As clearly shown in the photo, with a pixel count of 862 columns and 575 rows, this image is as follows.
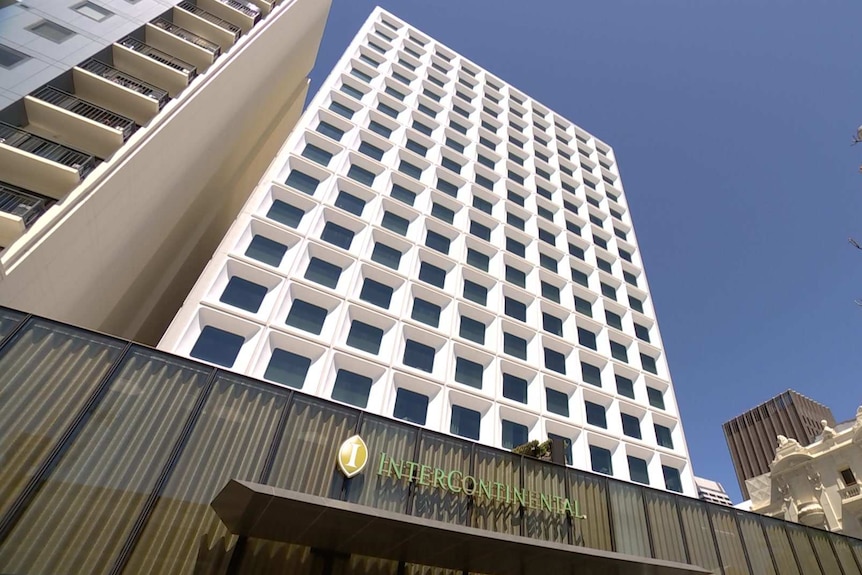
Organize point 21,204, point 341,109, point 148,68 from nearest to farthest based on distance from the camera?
point 21,204 → point 148,68 → point 341,109

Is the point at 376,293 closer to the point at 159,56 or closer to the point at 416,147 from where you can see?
the point at 416,147

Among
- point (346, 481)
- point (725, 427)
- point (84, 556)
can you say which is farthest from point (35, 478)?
point (725, 427)

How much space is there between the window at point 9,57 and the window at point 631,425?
108 ft

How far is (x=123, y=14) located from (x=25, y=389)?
22.7 metres

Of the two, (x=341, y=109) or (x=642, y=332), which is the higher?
(x=341, y=109)

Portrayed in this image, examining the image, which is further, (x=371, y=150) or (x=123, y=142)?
(x=371, y=150)

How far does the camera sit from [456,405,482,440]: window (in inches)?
843

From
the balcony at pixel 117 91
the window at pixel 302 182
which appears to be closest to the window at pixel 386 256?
the window at pixel 302 182

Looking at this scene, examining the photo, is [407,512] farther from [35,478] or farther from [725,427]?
[725,427]

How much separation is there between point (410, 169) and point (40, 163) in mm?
19839

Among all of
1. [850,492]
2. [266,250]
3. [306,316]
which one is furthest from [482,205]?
[850,492]

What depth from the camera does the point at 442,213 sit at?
98.8ft

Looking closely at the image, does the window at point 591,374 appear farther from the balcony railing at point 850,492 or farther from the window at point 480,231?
the balcony railing at point 850,492

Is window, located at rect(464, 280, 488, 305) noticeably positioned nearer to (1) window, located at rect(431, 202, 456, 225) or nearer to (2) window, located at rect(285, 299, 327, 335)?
(1) window, located at rect(431, 202, 456, 225)
